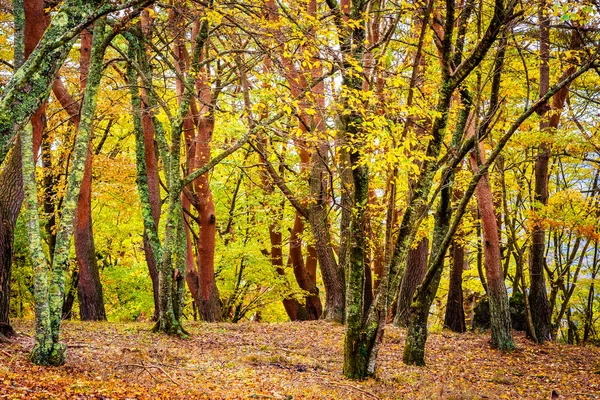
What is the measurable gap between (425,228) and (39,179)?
37.2 feet

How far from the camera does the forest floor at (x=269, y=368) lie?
19.5 feet

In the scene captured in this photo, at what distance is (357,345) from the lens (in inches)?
308

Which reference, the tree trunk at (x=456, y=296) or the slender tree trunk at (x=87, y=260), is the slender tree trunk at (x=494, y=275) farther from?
the slender tree trunk at (x=87, y=260)

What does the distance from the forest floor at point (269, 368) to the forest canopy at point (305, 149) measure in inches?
20.3

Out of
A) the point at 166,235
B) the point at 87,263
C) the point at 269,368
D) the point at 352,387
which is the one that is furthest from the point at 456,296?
the point at 87,263

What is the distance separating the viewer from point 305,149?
9336mm

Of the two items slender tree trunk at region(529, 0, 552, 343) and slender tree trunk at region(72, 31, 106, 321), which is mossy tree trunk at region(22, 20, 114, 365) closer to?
slender tree trunk at region(72, 31, 106, 321)

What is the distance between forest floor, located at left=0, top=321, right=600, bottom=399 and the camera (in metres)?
5.94

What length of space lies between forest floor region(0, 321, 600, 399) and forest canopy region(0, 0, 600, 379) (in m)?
0.52

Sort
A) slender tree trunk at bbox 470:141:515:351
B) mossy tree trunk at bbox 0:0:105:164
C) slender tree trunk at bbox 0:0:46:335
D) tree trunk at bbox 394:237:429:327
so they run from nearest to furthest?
mossy tree trunk at bbox 0:0:105:164 → slender tree trunk at bbox 0:0:46:335 → slender tree trunk at bbox 470:141:515:351 → tree trunk at bbox 394:237:429:327

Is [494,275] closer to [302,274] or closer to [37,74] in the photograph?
[302,274]

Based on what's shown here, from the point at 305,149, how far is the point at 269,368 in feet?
12.2

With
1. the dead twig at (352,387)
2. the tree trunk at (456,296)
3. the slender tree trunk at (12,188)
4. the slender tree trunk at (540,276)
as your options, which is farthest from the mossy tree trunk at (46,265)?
the slender tree trunk at (540,276)

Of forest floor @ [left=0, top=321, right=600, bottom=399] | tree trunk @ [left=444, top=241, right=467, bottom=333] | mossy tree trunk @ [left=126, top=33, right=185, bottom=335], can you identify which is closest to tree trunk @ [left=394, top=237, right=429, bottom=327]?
forest floor @ [left=0, top=321, right=600, bottom=399]
